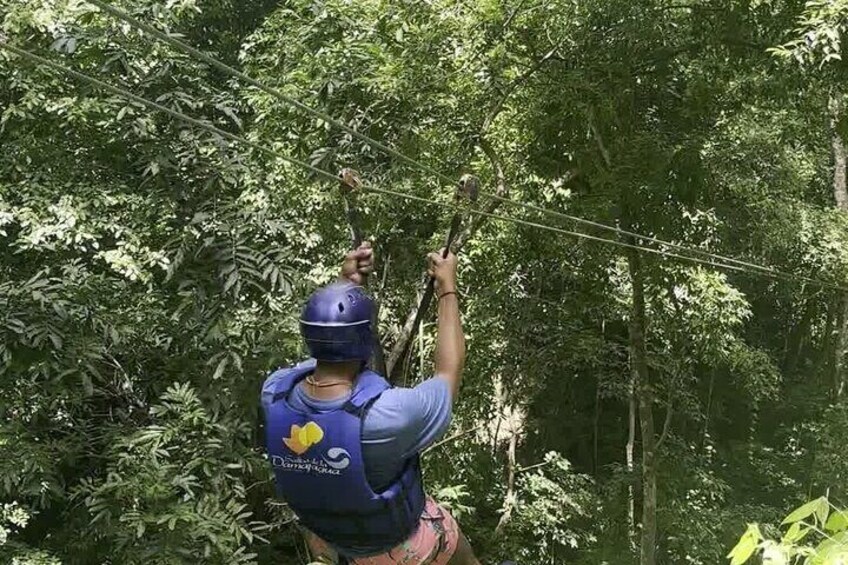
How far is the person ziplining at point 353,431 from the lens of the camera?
4.29 feet

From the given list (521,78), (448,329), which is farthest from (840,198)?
(448,329)

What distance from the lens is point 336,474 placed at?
51.6 inches

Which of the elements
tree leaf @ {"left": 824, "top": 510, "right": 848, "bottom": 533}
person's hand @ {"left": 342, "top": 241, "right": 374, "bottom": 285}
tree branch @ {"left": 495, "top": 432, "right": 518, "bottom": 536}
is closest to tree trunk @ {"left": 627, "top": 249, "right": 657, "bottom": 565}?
tree branch @ {"left": 495, "top": 432, "right": 518, "bottom": 536}

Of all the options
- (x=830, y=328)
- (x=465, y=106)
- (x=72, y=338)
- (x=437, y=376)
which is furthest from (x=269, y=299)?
(x=830, y=328)

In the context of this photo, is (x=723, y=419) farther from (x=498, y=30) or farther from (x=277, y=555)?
(x=498, y=30)

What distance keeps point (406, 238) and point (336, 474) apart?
3.31 meters

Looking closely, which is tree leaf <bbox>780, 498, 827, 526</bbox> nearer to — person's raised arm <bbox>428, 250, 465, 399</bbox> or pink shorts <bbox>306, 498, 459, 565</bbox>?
person's raised arm <bbox>428, 250, 465, 399</bbox>

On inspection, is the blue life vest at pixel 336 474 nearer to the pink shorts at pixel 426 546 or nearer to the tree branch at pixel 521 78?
the pink shorts at pixel 426 546

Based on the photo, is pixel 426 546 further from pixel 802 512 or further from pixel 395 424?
pixel 802 512

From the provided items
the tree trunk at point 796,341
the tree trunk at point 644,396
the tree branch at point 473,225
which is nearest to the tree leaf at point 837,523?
the tree branch at point 473,225

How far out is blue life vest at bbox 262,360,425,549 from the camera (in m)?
1.31

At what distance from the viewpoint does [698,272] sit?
492 centimetres

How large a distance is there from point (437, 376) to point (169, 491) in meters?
1.46

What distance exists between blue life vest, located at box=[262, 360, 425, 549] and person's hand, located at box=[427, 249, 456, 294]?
0.70ft
